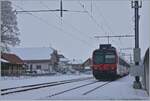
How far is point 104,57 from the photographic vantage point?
119ft

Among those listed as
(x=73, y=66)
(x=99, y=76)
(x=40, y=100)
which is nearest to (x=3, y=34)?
(x=99, y=76)

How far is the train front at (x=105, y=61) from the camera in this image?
3556 cm

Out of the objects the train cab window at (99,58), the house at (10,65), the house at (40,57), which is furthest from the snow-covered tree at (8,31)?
the house at (40,57)

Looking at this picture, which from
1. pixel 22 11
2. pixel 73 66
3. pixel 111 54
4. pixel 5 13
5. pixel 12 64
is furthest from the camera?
pixel 73 66

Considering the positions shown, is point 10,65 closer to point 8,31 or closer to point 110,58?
point 8,31

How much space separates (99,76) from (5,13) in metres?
18.7

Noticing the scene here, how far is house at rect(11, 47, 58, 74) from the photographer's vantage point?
330 feet

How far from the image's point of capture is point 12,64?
65.0m

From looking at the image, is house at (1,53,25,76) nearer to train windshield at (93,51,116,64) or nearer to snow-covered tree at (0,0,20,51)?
snow-covered tree at (0,0,20,51)

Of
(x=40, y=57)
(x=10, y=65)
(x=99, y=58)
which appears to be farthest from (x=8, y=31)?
(x=40, y=57)

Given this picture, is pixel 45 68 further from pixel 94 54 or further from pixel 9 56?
pixel 94 54

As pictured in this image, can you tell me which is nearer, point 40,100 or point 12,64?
point 40,100

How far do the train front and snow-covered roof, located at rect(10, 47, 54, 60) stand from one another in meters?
65.1

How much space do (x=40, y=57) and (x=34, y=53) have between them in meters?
2.84
